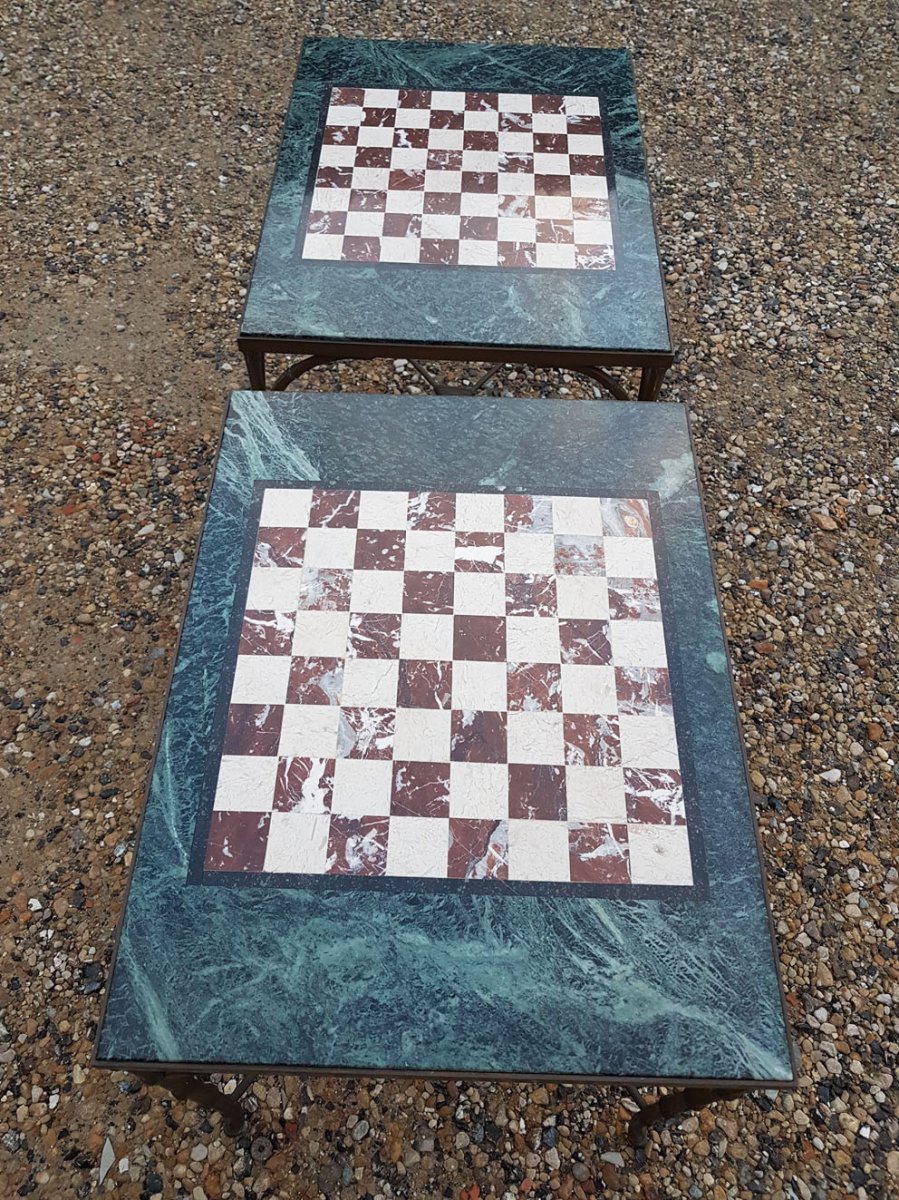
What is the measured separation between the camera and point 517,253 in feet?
7.55

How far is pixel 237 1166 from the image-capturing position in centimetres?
178

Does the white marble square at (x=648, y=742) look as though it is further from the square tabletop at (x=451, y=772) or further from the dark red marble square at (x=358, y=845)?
the dark red marble square at (x=358, y=845)

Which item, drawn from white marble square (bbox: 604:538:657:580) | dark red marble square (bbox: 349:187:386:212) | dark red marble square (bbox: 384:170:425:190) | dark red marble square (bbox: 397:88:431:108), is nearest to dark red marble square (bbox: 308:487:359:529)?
white marble square (bbox: 604:538:657:580)

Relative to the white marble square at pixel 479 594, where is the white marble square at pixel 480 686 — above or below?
below

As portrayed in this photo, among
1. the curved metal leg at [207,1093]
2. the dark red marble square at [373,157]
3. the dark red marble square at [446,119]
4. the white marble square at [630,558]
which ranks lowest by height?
the curved metal leg at [207,1093]

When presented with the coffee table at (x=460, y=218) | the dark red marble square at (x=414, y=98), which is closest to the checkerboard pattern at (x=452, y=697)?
the coffee table at (x=460, y=218)

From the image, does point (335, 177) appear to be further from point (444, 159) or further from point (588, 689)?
point (588, 689)

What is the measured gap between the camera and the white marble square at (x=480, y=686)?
5.24ft

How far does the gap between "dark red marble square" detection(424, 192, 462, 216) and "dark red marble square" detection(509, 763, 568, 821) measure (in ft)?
5.29

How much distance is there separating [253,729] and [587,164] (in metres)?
1.95

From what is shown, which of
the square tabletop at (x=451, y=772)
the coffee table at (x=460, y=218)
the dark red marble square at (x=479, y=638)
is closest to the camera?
the square tabletop at (x=451, y=772)

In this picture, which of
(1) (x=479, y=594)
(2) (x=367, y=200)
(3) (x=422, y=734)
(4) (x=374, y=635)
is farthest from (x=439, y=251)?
(3) (x=422, y=734)

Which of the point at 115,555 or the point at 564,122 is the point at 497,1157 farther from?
the point at 564,122

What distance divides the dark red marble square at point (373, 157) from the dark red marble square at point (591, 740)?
5.84ft
